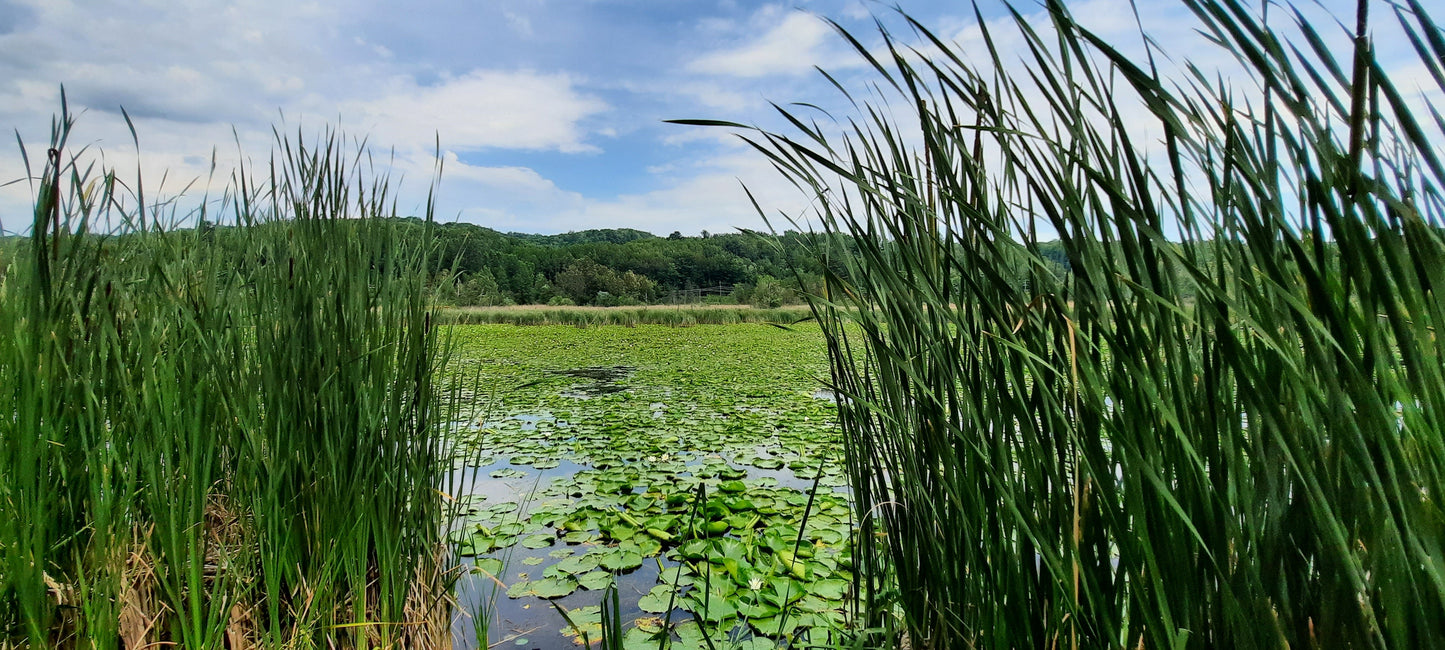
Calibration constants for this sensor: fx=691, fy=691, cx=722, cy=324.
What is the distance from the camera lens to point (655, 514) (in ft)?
8.89

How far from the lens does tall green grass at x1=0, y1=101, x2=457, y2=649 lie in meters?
1.20

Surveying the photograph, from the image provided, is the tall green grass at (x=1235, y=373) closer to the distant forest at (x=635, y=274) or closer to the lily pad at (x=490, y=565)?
the lily pad at (x=490, y=565)

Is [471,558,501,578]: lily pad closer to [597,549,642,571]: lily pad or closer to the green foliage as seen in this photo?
[597,549,642,571]: lily pad

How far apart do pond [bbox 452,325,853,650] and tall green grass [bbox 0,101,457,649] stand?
9.4 inches

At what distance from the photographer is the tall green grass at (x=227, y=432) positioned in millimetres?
1200

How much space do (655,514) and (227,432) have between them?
5.04ft

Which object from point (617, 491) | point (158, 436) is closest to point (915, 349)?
point (158, 436)

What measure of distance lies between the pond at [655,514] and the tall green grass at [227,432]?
239 millimetres

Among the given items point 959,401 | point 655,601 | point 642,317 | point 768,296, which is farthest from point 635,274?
Result: point 959,401

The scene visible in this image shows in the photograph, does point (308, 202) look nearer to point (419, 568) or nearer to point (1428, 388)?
point (419, 568)

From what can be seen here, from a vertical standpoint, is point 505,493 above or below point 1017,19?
below

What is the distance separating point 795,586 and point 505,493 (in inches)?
62.0

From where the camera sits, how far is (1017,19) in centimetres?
51

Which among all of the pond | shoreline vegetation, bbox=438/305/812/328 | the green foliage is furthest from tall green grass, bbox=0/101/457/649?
the green foliage
